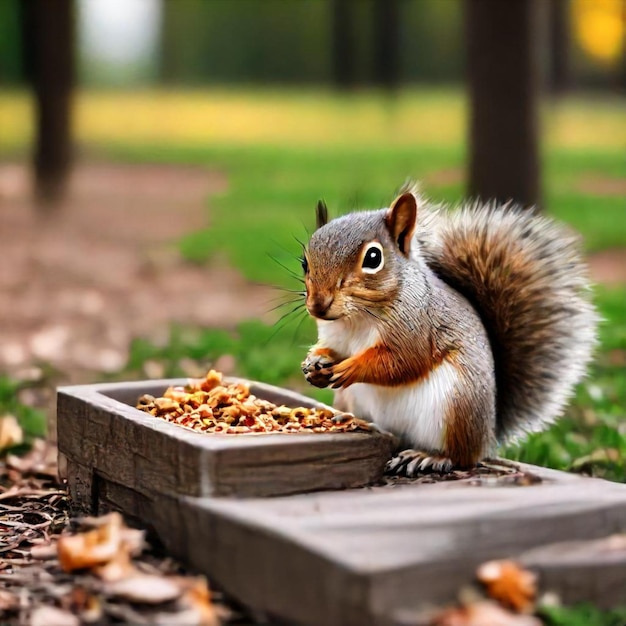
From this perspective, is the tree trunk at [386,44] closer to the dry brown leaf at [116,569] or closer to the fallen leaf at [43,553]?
the fallen leaf at [43,553]

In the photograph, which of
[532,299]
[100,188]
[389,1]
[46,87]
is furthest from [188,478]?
[389,1]

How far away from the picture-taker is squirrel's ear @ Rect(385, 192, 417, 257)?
3.12 meters

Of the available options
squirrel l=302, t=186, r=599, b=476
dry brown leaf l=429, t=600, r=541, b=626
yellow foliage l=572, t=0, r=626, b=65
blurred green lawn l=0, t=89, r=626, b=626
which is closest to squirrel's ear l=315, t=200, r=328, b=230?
squirrel l=302, t=186, r=599, b=476

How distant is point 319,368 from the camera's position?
3.11 m

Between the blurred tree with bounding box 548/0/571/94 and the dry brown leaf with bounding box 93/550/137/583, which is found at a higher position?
the blurred tree with bounding box 548/0/571/94

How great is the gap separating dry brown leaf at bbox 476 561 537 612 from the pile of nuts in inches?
27.6

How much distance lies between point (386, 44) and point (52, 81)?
15.3 metres

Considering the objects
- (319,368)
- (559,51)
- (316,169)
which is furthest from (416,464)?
(559,51)

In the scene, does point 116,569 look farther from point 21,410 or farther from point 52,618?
point 21,410

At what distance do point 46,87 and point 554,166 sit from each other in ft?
24.1

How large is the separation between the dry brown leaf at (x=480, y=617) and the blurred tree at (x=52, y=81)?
35.8ft

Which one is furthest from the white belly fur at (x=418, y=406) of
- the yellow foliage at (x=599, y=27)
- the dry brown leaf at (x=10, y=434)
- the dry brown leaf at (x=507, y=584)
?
the yellow foliage at (x=599, y=27)

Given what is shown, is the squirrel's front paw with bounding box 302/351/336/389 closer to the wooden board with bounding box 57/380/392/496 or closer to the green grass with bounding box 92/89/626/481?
the wooden board with bounding box 57/380/392/496

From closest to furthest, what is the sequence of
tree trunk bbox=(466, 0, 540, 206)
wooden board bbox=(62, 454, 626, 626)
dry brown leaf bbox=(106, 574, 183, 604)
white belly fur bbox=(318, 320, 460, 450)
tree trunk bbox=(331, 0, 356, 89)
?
wooden board bbox=(62, 454, 626, 626) < dry brown leaf bbox=(106, 574, 183, 604) < white belly fur bbox=(318, 320, 460, 450) < tree trunk bbox=(466, 0, 540, 206) < tree trunk bbox=(331, 0, 356, 89)
